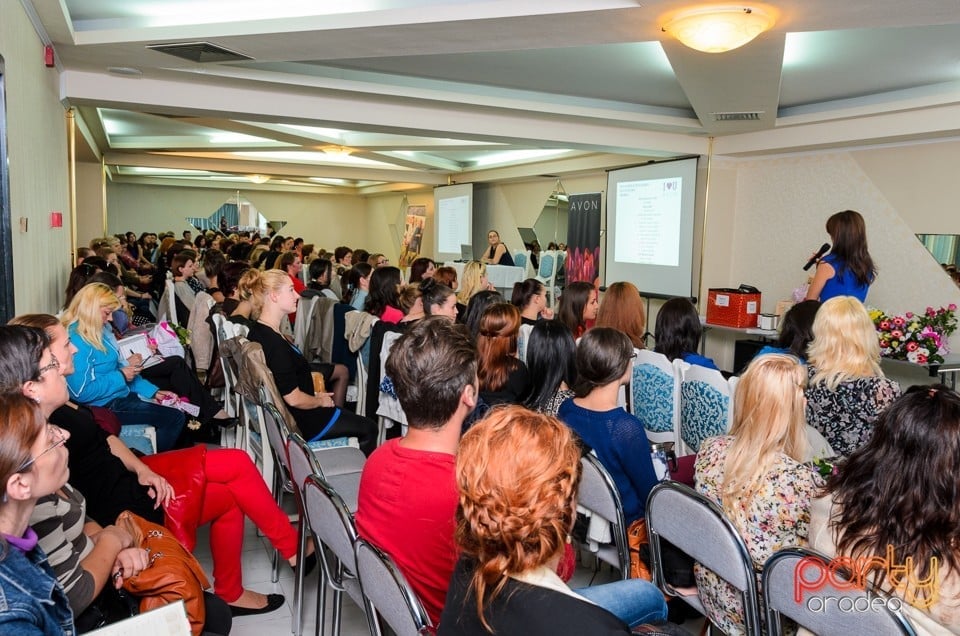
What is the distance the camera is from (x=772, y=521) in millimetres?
1820

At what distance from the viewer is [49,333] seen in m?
2.27

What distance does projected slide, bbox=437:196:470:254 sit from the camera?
12.6 meters

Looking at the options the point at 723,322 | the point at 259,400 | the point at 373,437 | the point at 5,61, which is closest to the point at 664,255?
the point at 723,322

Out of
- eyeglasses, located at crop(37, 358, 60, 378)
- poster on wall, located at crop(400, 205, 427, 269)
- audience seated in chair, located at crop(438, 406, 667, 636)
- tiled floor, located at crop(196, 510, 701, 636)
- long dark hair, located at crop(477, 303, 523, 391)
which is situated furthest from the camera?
poster on wall, located at crop(400, 205, 427, 269)

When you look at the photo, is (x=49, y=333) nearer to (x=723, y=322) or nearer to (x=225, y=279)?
(x=225, y=279)

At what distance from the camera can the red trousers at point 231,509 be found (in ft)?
8.41

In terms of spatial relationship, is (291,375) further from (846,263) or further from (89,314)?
(846,263)

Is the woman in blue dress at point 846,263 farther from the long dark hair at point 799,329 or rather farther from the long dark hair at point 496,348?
the long dark hair at point 496,348

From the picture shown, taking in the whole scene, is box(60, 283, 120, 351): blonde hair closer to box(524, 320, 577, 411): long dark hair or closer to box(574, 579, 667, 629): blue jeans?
box(524, 320, 577, 411): long dark hair

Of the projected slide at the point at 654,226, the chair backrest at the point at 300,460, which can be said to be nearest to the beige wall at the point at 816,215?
the projected slide at the point at 654,226

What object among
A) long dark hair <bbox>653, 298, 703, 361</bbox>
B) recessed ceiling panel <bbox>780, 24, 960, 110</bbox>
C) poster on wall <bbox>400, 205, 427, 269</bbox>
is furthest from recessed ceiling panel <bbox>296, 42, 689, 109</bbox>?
poster on wall <bbox>400, 205, 427, 269</bbox>

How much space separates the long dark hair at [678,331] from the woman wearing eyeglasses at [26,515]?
9.37 ft

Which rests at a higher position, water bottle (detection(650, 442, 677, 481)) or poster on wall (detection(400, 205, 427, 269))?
poster on wall (detection(400, 205, 427, 269))

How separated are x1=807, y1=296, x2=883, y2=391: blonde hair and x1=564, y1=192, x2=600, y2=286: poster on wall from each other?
258 inches
